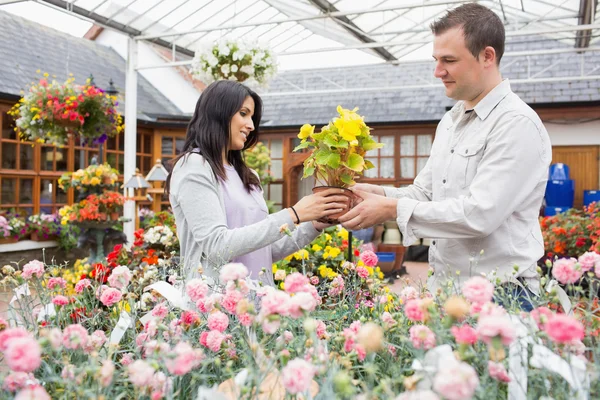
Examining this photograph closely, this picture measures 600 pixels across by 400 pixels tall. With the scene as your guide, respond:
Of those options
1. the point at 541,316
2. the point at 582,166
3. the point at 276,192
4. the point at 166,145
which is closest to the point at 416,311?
the point at 541,316

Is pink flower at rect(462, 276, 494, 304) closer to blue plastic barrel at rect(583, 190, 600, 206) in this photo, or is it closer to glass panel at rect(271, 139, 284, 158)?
blue plastic barrel at rect(583, 190, 600, 206)

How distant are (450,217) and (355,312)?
35 cm

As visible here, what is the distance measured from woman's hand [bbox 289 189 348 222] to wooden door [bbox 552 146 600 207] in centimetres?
890

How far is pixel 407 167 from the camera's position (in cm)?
1071

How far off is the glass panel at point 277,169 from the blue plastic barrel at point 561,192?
487 cm

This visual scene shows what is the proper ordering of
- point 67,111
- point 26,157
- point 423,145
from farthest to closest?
point 423,145
point 26,157
point 67,111

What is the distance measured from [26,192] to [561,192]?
8267 millimetres

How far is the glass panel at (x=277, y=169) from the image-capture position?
453 inches

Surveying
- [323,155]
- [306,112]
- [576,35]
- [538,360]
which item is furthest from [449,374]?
[306,112]

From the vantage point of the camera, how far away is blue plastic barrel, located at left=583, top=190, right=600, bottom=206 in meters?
9.12

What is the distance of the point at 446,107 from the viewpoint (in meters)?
10.5

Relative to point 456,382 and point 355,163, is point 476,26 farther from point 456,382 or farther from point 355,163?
point 456,382

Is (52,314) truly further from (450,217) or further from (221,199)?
(450,217)

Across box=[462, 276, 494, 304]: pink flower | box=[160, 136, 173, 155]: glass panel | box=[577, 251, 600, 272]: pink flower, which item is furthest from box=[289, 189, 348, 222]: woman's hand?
box=[160, 136, 173, 155]: glass panel
